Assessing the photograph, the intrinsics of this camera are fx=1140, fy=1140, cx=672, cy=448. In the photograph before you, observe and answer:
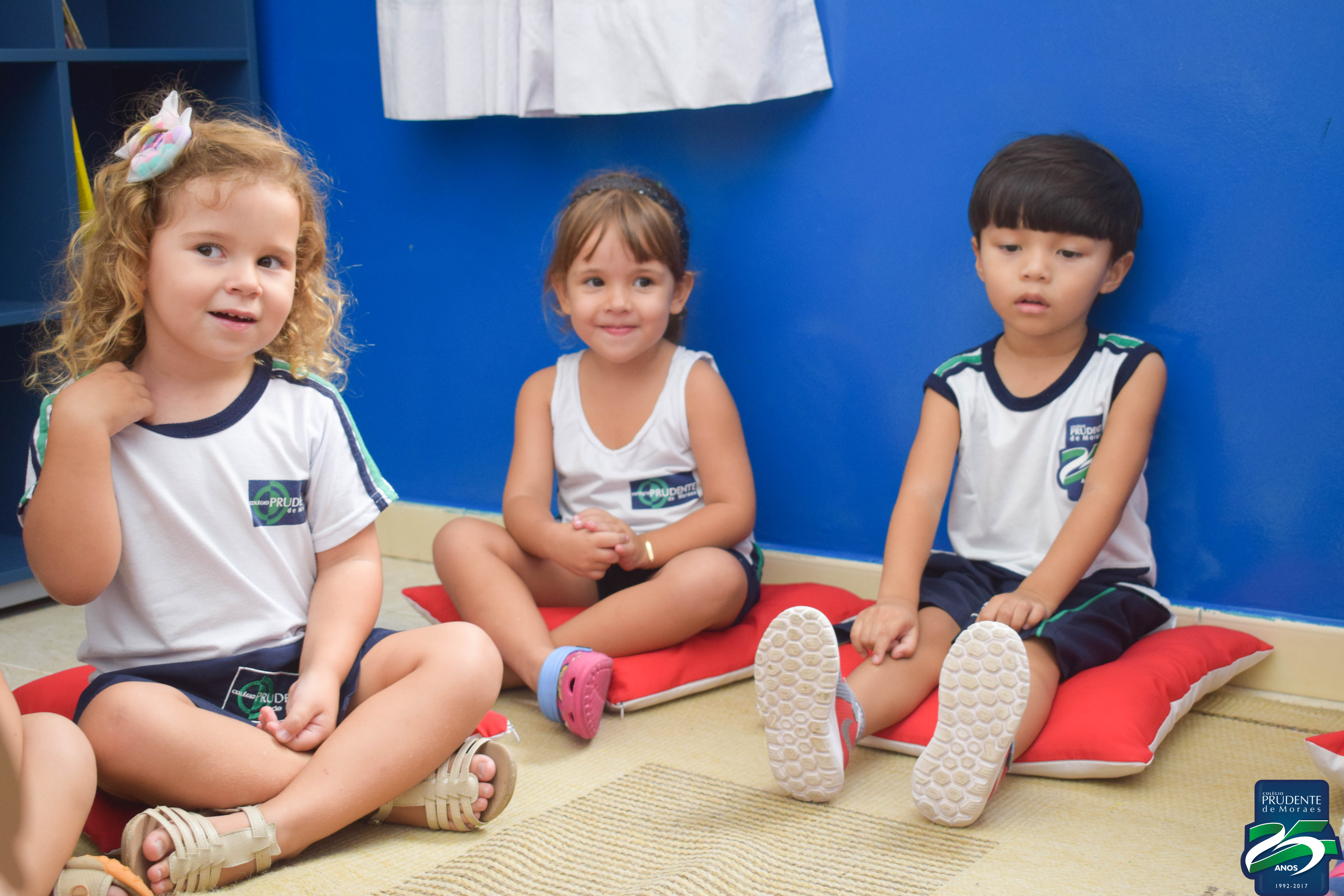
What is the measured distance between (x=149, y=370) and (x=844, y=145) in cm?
97

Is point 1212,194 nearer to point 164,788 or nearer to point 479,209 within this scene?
point 479,209

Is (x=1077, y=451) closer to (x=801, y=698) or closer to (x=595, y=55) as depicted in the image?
(x=801, y=698)

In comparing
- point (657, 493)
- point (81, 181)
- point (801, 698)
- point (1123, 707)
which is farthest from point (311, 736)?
point (81, 181)

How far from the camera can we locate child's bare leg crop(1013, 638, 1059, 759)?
1.15m

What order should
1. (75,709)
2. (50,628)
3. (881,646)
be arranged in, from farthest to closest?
(50,628) < (881,646) < (75,709)

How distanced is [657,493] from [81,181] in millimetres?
1087

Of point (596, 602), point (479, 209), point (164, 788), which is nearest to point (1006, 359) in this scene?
point (596, 602)

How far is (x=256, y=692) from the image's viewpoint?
1.06 m

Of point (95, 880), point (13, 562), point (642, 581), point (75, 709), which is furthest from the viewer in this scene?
point (13, 562)

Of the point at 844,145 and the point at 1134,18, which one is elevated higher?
the point at 1134,18

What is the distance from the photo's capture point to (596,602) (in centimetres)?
153

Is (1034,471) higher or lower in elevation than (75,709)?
higher

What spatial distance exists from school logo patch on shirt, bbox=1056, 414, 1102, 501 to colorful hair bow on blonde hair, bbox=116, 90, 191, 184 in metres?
1.02

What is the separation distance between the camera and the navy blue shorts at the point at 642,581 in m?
1.51
